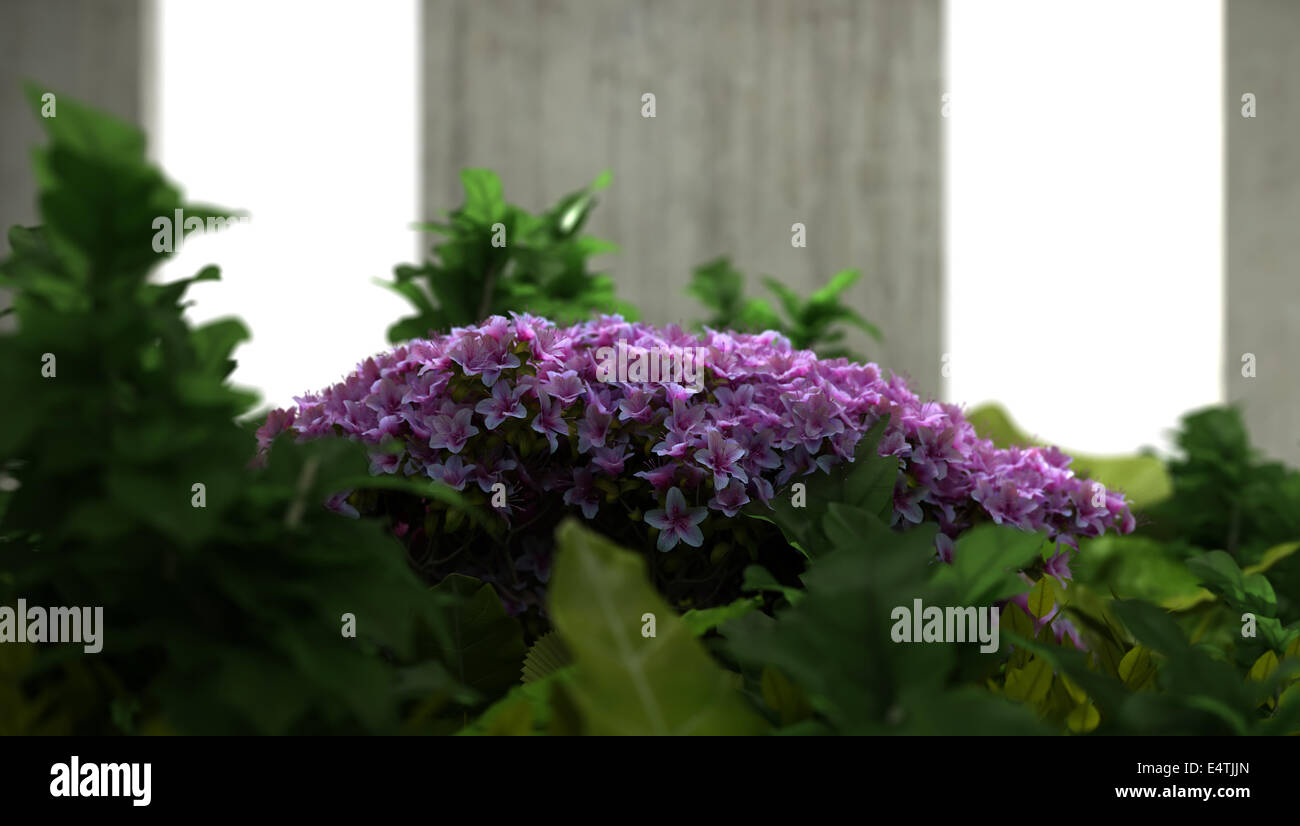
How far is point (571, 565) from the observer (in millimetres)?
390

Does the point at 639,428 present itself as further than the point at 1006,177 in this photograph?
No

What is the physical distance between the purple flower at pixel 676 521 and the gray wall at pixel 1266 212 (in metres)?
5.34

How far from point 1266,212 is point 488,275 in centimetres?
540

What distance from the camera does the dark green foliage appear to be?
33 cm

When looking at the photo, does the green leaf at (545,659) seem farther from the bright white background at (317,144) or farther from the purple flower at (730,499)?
the bright white background at (317,144)

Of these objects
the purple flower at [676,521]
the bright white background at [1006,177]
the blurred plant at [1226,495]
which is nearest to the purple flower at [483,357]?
the purple flower at [676,521]

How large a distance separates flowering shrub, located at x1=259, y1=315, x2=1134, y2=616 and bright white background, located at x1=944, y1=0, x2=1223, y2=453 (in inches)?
165

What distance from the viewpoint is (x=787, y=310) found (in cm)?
152

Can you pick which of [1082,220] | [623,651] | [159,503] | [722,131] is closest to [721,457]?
[623,651]

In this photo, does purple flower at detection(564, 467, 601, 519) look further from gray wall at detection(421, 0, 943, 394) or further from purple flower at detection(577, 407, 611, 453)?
gray wall at detection(421, 0, 943, 394)

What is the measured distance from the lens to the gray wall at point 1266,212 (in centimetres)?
501

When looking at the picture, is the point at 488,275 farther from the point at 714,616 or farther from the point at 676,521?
the point at 714,616

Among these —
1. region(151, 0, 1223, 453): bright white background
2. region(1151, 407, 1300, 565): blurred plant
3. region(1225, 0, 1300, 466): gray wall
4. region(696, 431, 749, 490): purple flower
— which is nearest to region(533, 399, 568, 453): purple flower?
region(696, 431, 749, 490): purple flower
